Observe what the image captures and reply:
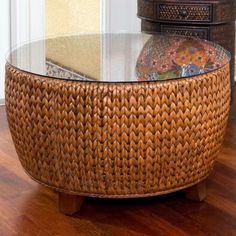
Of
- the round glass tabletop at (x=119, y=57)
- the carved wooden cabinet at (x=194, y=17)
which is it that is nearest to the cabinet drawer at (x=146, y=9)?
the carved wooden cabinet at (x=194, y=17)

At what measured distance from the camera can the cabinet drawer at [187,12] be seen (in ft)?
8.00

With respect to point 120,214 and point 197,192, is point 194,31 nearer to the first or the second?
point 197,192

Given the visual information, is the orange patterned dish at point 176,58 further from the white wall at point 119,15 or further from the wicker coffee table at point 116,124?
the white wall at point 119,15

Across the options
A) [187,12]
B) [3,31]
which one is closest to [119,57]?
[187,12]

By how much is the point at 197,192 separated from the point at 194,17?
2.70 ft

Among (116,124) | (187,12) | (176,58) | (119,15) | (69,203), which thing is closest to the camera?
(116,124)

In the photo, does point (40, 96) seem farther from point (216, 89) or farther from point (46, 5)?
point (46, 5)

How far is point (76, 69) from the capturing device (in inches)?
71.4

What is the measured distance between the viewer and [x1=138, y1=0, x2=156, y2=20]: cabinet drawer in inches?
98.8

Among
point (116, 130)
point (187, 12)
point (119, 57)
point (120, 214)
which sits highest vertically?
point (187, 12)

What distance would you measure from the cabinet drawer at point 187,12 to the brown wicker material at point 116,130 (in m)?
0.73

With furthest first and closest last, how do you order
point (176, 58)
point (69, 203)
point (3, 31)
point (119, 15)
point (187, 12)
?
point (119, 15), point (3, 31), point (187, 12), point (176, 58), point (69, 203)

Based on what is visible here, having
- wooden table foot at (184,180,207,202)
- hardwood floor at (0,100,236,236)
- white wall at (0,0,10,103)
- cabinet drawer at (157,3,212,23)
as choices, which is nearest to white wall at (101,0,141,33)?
white wall at (0,0,10,103)

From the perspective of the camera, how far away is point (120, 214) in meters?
1.80
